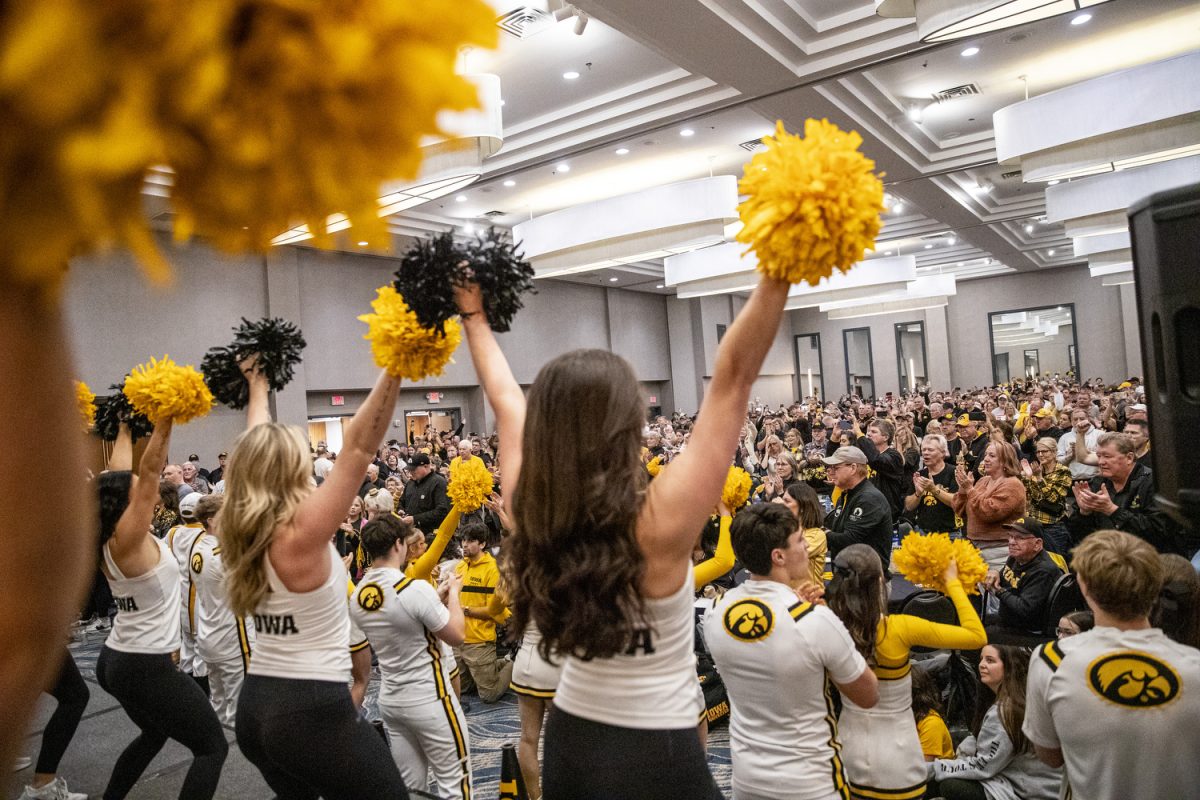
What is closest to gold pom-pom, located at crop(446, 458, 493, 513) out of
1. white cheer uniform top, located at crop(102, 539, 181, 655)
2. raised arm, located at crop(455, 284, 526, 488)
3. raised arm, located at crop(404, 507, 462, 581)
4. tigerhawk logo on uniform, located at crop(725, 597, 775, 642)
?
raised arm, located at crop(404, 507, 462, 581)

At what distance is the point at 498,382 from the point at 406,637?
2.03 m

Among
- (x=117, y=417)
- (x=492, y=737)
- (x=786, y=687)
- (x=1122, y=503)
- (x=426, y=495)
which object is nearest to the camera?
(x=786, y=687)

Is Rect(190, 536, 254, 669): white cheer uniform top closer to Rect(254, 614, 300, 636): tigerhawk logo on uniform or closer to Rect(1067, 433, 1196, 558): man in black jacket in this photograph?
Rect(254, 614, 300, 636): tigerhawk logo on uniform

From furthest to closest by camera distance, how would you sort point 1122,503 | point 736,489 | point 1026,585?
point 1122,503 < point 736,489 < point 1026,585

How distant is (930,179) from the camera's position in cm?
1256

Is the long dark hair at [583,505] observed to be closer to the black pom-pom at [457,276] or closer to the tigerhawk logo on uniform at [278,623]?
the black pom-pom at [457,276]

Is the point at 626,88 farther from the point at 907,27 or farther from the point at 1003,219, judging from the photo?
the point at 1003,219

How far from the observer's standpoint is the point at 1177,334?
5.05 feet

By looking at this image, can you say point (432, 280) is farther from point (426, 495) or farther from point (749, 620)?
point (426, 495)

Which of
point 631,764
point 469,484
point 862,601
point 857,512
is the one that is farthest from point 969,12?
point 631,764

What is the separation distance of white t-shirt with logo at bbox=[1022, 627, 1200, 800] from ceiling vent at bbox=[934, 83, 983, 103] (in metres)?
9.50

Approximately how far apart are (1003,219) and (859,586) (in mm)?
15489

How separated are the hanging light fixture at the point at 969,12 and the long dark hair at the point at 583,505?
518cm

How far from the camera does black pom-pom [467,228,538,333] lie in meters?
1.66
